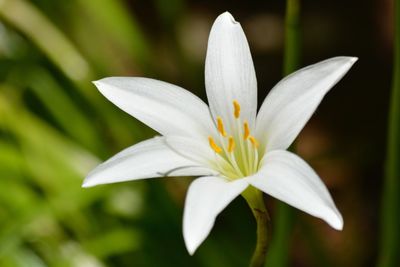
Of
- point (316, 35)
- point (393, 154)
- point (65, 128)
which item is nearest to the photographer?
point (393, 154)

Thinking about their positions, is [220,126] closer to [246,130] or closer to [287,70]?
[246,130]

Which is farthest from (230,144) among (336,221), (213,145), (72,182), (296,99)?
(72,182)

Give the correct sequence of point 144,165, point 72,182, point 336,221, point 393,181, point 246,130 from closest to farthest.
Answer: point 336,221
point 144,165
point 246,130
point 393,181
point 72,182

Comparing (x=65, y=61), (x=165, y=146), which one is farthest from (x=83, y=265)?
(x=165, y=146)

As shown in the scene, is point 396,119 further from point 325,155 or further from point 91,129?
point 91,129

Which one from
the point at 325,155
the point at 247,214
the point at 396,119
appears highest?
the point at 396,119

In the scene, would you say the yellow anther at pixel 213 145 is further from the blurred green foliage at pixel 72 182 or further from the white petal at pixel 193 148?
the blurred green foliage at pixel 72 182

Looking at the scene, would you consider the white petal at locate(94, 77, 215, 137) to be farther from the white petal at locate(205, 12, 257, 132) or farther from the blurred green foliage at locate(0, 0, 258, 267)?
the blurred green foliage at locate(0, 0, 258, 267)

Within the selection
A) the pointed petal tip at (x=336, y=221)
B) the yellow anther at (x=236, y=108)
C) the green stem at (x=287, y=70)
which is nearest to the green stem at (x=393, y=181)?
the green stem at (x=287, y=70)
